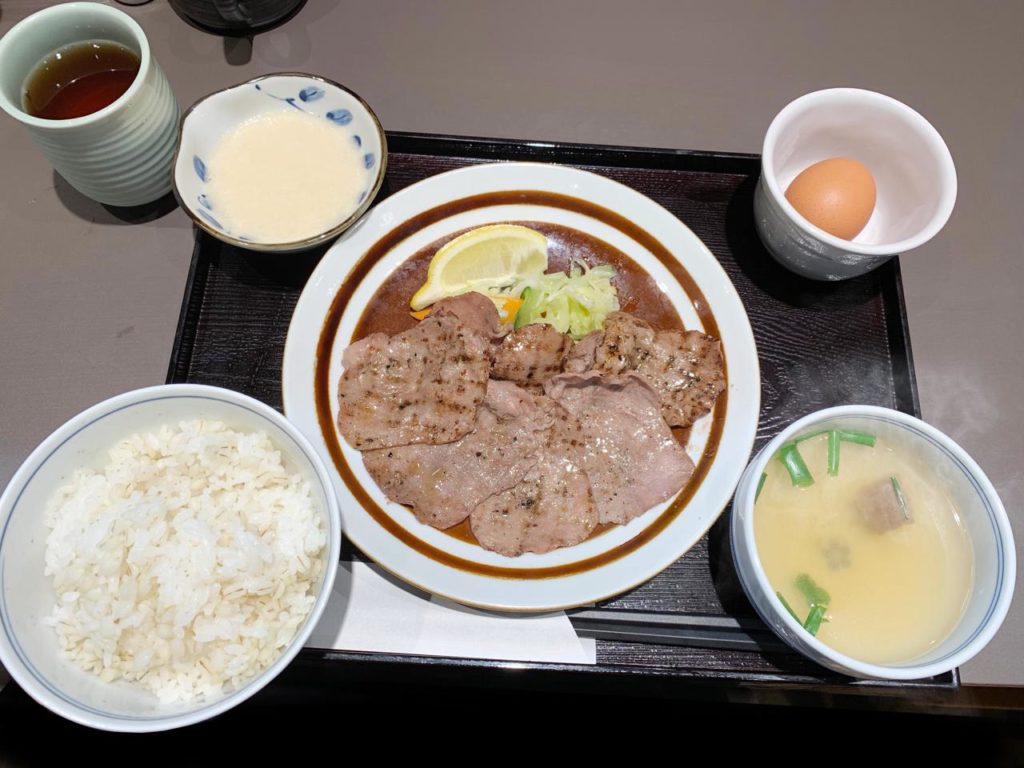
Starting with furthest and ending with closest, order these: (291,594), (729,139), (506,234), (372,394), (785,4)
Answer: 1. (785,4)
2. (729,139)
3. (506,234)
4. (372,394)
5. (291,594)

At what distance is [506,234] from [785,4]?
1.46m

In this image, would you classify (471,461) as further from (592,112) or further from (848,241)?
(592,112)

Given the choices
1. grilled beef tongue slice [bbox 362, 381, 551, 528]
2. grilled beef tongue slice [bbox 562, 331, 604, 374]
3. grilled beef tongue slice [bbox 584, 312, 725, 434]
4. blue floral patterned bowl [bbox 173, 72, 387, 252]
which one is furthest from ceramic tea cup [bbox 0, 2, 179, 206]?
grilled beef tongue slice [bbox 584, 312, 725, 434]

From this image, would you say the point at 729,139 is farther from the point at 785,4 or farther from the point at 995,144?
the point at 995,144

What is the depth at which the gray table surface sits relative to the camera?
6.99ft

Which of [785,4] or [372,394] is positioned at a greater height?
[785,4]

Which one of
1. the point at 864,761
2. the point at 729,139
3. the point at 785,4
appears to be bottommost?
the point at 864,761

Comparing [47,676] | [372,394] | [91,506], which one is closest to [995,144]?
[372,394]

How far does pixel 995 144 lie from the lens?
2459 mm

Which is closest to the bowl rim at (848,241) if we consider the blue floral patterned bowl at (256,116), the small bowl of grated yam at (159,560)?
the blue floral patterned bowl at (256,116)

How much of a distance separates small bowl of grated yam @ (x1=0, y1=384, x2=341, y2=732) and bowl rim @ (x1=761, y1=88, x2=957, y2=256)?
4.51 feet

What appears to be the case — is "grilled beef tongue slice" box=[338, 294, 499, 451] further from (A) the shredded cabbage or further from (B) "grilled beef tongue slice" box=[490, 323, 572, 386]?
(A) the shredded cabbage

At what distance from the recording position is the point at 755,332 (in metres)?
2.13

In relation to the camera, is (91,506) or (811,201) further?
(811,201)
